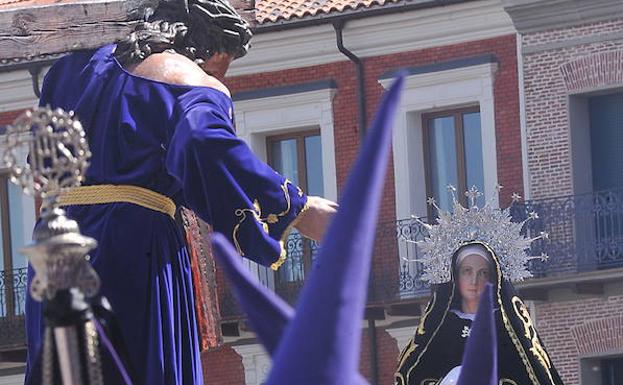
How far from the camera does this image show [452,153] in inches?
1097

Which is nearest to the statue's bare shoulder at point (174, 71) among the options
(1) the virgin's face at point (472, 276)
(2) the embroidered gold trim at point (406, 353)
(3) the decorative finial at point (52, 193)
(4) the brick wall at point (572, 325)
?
(3) the decorative finial at point (52, 193)

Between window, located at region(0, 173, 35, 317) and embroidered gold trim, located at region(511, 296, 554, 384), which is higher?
window, located at region(0, 173, 35, 317)

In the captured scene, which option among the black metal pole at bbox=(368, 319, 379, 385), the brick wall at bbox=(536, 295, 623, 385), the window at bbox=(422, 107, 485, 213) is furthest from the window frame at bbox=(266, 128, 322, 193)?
the brick wall at bbox=(536, 295, 623, 385)

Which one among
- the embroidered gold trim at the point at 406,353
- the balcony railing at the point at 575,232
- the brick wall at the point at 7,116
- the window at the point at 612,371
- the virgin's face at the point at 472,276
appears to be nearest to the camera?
the embroidered gold trim at the point at 406,353

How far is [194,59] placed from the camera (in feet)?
22.1

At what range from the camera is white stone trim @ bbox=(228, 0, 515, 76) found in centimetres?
2770

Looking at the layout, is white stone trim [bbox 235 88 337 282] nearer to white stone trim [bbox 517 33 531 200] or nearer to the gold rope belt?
white stone trim [bbox 517 33 531 200]

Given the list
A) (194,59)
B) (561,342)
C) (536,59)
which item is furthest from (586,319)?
(194,59)

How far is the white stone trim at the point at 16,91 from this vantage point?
29.5m

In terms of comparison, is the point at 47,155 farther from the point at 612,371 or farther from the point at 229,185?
the point at 612,371

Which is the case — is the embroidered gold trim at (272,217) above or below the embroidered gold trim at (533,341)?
above

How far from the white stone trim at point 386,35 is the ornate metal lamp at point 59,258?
2281 cm

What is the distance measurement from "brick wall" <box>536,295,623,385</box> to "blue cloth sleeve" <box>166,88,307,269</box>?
2071 centimetres

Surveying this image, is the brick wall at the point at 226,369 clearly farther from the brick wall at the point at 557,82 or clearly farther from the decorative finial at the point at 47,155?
the decorative finial at the point at 47,155
